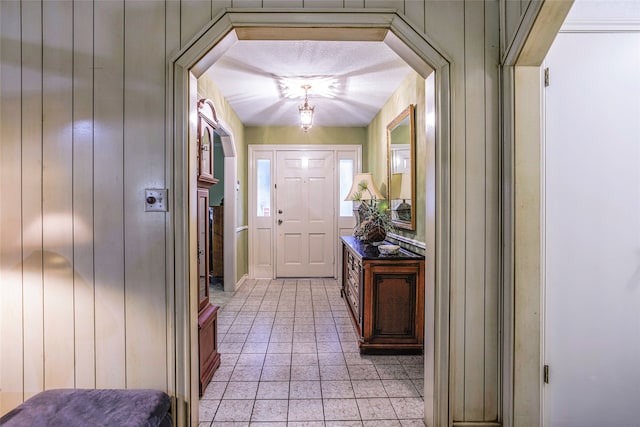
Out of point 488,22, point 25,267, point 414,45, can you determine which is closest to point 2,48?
point 25,267

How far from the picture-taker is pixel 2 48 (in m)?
1.52

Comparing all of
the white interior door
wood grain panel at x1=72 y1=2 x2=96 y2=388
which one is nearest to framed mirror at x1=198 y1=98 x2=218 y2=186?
wood grain panel at x1=72 y1=2 x2=96 y2=388

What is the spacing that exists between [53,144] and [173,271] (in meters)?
0.84

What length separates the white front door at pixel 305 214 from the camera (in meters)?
5.22

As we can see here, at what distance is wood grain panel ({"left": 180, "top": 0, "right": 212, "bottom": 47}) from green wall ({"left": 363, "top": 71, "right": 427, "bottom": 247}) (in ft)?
4.88

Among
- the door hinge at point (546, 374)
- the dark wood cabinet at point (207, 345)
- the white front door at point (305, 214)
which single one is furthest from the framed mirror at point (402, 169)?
the dark wood cabinet at point (207, 345)

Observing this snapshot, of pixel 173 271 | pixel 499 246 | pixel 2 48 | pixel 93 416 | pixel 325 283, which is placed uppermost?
pixel 2 48

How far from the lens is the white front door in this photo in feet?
17.1

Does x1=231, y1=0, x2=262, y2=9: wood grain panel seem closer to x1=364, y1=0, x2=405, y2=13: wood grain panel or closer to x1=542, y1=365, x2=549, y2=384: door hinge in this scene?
x1=364, y1=0, x2=405, y2=13: wood grain panel

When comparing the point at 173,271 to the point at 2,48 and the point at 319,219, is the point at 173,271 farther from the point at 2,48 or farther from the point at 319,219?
the point at 319,219

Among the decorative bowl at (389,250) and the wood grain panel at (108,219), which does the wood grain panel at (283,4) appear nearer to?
the wood grain panel at (108,219)

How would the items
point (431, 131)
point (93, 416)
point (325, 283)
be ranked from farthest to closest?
1. point (325, 283)
2. point (431, 131)
3. point (93, 416)

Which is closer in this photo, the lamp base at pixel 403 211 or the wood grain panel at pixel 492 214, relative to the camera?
the wood grain panel at pixel 492 214

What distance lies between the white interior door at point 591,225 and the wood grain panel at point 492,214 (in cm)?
22
